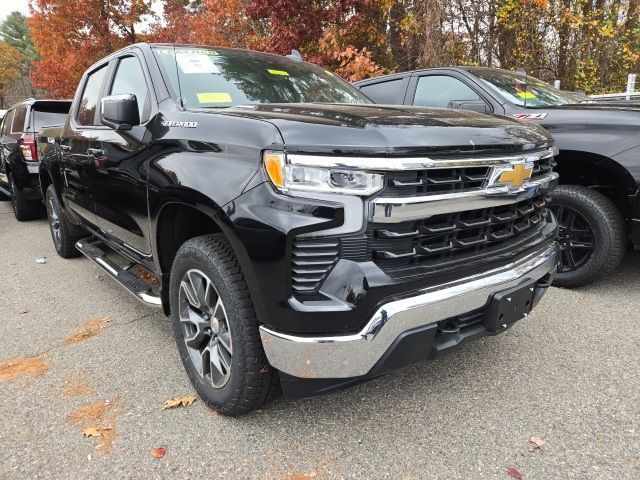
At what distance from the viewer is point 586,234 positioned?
153 inches

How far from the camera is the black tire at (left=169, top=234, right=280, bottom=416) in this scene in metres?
2.10

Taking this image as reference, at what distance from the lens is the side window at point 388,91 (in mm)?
5402

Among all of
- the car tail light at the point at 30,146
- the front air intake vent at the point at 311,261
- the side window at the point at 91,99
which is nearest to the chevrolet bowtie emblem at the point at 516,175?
the front air intake vent at the point at 311,261

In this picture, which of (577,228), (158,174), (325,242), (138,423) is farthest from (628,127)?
(138,423)

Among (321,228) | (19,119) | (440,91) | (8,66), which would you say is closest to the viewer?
(321,228)

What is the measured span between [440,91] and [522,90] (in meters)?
0.79

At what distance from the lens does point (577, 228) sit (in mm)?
3949

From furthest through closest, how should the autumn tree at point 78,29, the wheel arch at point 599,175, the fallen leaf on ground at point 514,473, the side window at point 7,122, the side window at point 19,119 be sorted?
the autumn tree at point 78,29 → the side window at point 7,122 → the side window at point 19,119 → the wheel arch at point 599,175 → the fallen leaf on ground at point 514,473

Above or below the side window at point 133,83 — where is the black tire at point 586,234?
below

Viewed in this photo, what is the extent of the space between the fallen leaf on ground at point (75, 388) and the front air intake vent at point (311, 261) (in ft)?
5.30

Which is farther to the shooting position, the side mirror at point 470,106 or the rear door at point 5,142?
the rear door at point 5,142

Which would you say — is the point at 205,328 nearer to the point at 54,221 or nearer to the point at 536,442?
the point at 536,442

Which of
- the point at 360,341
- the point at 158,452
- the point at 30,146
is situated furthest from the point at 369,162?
the point at 30,146

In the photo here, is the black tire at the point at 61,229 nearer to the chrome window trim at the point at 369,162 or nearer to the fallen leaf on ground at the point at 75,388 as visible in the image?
the fallen leaf on ground at the point at 75,388
